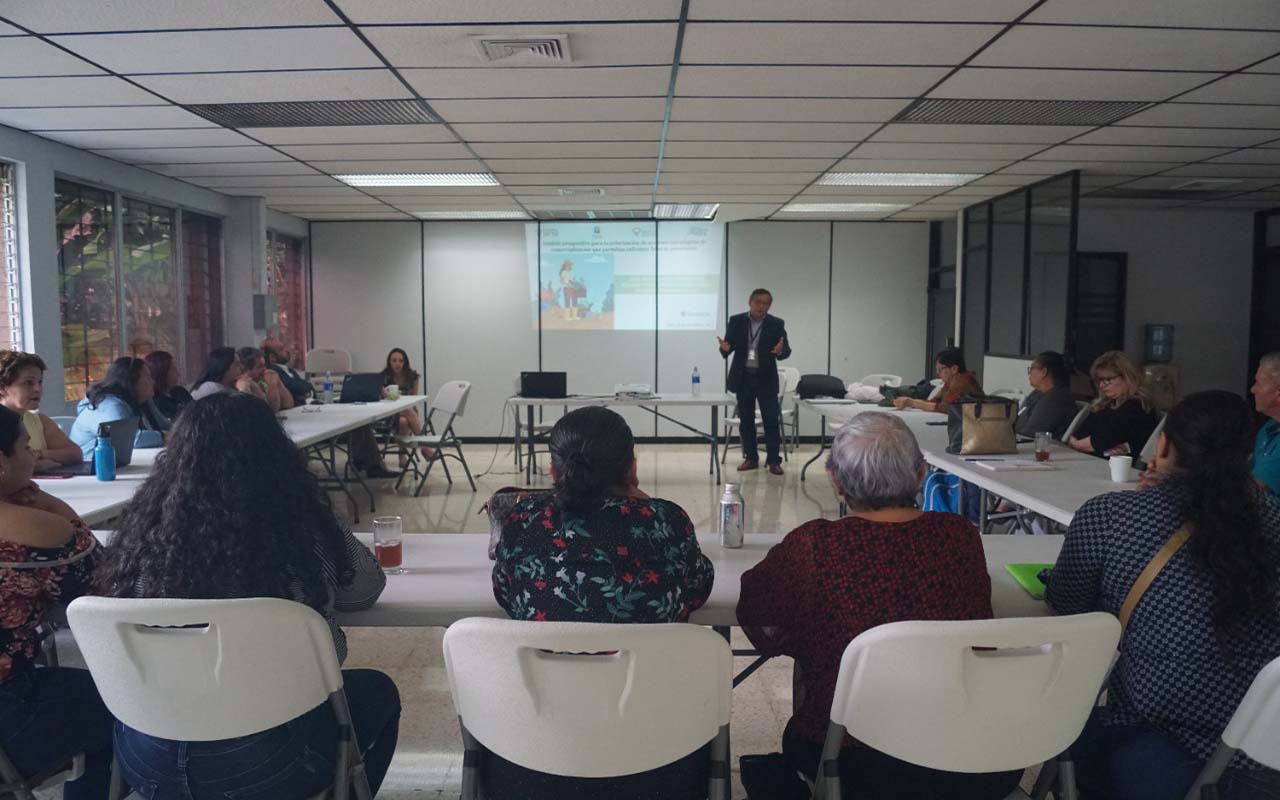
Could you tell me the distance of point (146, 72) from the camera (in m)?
4.03

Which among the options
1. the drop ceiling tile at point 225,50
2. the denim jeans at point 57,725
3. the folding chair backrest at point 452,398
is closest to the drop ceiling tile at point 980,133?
the drop ceiling tile at point 225,50

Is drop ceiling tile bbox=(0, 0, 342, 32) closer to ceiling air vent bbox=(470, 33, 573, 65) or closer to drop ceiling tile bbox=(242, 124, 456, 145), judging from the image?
Answer: ceiling air vent bbox=(470, 33, 573, 65)

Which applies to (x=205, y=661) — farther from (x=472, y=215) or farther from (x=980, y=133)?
(x=472, y=215)

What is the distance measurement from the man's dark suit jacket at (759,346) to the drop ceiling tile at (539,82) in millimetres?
3766

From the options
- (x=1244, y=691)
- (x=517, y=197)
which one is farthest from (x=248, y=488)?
(x=517, y=197)

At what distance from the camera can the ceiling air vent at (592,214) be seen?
9.18 m

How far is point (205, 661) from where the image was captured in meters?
1.56

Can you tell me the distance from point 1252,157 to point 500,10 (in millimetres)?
5675

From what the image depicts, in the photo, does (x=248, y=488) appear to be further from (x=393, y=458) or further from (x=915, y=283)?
(x=915, y=283)

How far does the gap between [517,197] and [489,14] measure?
4.84 m

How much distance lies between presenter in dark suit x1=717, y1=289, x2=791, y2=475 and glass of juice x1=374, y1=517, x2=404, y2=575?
5796 mm

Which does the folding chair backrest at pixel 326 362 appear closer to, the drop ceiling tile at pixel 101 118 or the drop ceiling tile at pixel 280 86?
the drop ceiling tile at pixel 101 118

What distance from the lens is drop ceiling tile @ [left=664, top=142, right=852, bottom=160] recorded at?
5613 millimetres

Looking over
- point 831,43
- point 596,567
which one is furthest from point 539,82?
point 596,567
